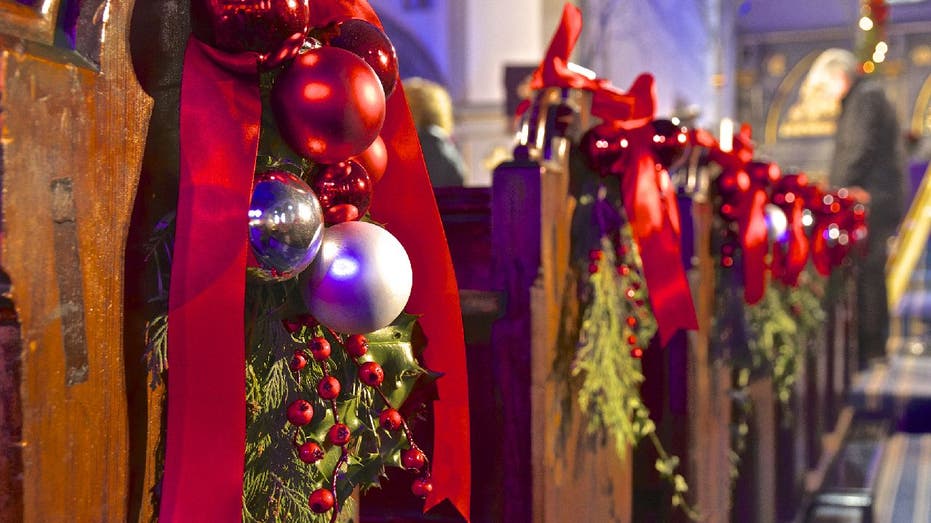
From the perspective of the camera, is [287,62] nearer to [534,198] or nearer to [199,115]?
[199,115]

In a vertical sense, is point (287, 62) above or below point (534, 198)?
above

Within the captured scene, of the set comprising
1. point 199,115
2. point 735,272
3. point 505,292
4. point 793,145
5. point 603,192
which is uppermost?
point 199,115

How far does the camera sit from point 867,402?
4.63m

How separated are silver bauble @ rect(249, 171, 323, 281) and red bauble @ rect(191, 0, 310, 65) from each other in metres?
0.11

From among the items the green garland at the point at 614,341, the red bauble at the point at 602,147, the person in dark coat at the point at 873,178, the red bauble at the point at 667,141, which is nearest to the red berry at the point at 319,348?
the green garland at the point at 614,341

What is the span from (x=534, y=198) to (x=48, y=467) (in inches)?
35.7

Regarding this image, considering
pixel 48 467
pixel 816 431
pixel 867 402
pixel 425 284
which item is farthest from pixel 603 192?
pixel 867 402

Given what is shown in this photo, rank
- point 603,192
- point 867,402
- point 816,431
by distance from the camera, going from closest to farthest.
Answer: point 603,192 → point 816,431 → point 867,402

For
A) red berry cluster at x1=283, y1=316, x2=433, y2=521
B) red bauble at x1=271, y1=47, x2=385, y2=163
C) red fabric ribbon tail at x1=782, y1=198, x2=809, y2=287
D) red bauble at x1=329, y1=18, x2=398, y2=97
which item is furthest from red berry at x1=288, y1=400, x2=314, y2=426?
red fabric ribbon tail at x1=782, y1=198, x2=809, y2=287

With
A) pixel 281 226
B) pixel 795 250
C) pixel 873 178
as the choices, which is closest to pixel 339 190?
pixel 281 226

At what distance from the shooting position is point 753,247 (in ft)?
7.70

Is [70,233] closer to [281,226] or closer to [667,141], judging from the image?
[281,226]

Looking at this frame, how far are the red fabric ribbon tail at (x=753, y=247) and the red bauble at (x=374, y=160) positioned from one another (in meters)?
1.46

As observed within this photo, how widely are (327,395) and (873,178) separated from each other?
5196mm
